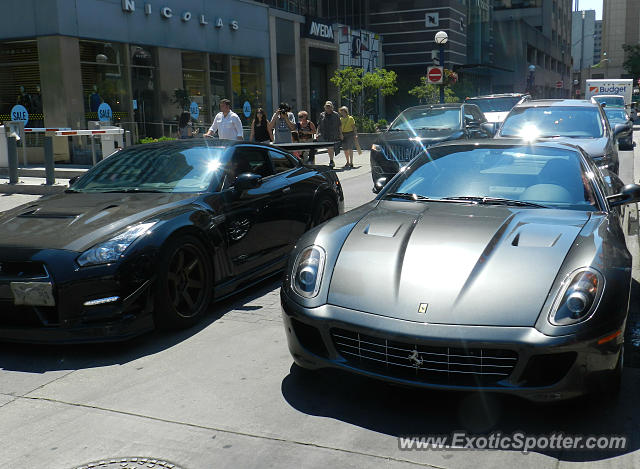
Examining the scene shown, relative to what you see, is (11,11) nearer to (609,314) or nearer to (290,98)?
(290,98)

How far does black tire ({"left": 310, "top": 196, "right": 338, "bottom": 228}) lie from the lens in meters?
7.45

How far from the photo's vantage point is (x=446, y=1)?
4562 centimetres

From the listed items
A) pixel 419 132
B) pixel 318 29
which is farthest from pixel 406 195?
pixel 318 29

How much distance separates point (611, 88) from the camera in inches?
1781

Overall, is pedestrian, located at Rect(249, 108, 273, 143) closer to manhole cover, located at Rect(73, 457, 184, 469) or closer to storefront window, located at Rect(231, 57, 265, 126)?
storefront window, located at Rect(231, 57, 265, 126)

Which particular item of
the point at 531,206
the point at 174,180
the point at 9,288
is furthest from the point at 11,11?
the point at 531,206

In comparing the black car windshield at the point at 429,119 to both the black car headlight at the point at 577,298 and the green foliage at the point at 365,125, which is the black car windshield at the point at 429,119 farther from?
the green foliage at the point at 365,125

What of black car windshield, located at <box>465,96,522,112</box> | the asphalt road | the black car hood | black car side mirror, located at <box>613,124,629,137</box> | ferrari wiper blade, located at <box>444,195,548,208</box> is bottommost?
the asphalt road

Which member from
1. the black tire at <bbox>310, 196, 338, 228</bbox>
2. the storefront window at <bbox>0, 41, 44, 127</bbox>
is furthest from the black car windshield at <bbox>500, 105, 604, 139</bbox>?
the storefront window at <bbox>0, 41, 44, 127</bbox>

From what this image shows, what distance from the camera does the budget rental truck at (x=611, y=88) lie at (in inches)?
1753

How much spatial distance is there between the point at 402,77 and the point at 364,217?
4310 cm

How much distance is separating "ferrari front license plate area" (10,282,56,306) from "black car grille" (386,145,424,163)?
9.26 m

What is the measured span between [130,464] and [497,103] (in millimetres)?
21220

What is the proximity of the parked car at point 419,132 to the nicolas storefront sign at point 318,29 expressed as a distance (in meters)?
18.7
